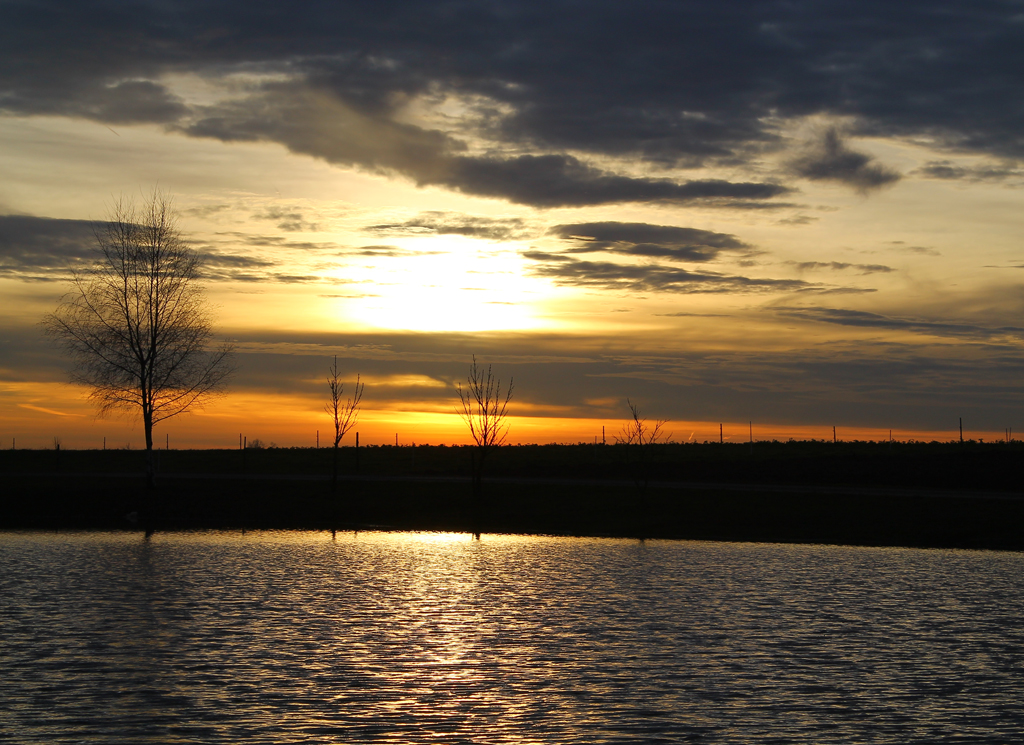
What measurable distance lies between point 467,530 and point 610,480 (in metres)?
15.8

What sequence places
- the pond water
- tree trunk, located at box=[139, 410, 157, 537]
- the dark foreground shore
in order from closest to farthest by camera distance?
the pond water, the dark foreground shore, tree trunk, located at box=[139, 410, 157, 537]

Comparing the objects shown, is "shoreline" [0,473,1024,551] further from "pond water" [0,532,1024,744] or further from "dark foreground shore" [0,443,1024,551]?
"pond water" [0,532,1024,744]

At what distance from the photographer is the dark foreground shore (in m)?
38.9

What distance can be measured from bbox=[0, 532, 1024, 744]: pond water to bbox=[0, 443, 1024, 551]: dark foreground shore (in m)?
9.66

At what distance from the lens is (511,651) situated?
16703mm

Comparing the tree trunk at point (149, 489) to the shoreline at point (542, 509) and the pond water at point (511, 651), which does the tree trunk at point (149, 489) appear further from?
the pond water at point (511, 651)

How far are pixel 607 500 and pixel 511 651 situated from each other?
30.6 meters

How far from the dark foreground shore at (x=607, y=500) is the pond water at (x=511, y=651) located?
9655 mm

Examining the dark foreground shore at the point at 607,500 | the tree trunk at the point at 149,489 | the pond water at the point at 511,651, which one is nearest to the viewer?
the pond water at the point at 511,651

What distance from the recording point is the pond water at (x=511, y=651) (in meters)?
12.4

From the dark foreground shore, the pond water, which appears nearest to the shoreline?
the dark foreground shore

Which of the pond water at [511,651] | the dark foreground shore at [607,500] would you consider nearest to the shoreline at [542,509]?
the dark foreground shore at [607,500]

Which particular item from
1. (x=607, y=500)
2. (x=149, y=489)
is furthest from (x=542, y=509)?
(x=149, y=489)

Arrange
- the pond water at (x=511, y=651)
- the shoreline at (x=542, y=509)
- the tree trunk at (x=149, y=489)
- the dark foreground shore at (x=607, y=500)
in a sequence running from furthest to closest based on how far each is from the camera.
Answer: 1. the tree trunk at (x=149, y=489)
2. the dark foreground shore at (x=607, y=500)
3. the shoreline at (x=542, y=509)
4. the pond water at (x=511, y=651)
